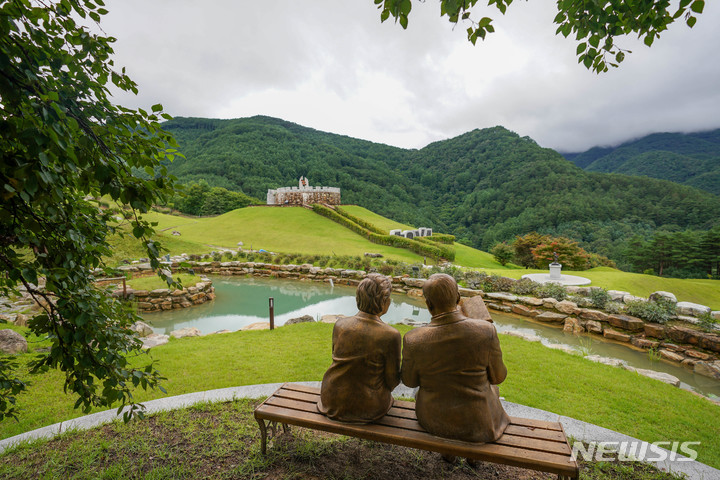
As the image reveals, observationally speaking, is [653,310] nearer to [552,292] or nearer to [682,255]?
[552,292]

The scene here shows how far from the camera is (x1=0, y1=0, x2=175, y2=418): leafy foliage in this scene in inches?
42.5

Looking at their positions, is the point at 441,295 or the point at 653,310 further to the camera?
the point at 653,310

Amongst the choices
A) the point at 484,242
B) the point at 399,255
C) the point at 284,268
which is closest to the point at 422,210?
the point at 484,242

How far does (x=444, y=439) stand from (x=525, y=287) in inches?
328

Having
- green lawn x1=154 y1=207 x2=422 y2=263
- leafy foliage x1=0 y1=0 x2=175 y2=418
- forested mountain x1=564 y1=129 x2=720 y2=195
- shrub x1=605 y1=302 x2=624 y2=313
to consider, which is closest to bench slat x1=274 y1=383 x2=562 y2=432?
leafy foliage x1=0 y1=0 x2=175 y2=418

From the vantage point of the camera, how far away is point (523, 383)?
13.6 feet

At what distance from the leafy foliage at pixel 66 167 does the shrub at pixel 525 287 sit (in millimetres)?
9564

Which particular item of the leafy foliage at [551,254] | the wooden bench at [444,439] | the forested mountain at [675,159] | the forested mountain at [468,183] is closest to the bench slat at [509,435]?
the wooden bench at [444,439]

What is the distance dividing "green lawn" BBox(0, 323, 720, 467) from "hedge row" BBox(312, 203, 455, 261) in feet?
40.2

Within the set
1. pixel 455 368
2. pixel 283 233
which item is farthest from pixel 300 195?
pixel 455 368

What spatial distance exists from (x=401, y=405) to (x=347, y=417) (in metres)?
0.50

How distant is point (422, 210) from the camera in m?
53.3

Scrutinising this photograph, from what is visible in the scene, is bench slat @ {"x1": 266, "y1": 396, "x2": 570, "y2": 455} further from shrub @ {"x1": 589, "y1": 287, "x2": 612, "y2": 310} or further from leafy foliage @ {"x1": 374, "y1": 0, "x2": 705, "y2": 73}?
shrub @ {"x1": 589, "y1": 287, "x2": 612, "y2": 310}

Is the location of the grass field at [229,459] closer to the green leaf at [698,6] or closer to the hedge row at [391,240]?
the green leaf at [698,6]
